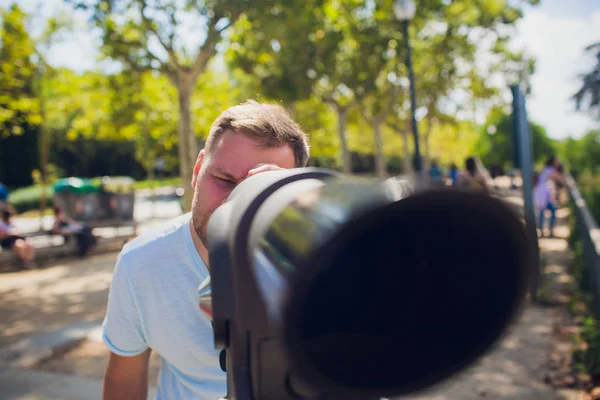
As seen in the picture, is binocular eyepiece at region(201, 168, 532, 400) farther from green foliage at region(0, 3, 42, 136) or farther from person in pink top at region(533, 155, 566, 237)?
person in pink top at region(533, 155, 566, 237)

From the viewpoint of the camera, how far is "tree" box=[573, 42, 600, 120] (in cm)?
577

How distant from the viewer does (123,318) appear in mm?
1342

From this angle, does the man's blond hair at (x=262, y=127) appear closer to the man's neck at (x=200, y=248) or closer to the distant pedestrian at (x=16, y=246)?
the man's neck at (x=200, y=248)

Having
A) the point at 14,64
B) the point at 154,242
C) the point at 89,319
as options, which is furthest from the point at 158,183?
the point at 154,242

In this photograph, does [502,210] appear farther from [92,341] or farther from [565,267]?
[565,267]

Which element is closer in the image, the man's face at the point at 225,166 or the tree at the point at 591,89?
the man's face at the point at 225,166

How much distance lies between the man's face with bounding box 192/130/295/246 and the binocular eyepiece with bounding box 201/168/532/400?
1.08 ft

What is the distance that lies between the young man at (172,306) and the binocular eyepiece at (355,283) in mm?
514

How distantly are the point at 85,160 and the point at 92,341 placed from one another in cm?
4165

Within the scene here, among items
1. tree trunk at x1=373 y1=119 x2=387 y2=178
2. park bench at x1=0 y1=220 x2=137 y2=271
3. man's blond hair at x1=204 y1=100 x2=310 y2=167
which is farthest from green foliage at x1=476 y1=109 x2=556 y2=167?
man's blond hair at x1=204 y1=100 x2=310 y2=167

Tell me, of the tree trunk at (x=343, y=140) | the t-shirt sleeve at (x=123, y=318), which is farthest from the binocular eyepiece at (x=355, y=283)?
the tree trunk at (x=343, y=140)

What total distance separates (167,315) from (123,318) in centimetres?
12

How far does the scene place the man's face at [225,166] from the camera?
1111mm

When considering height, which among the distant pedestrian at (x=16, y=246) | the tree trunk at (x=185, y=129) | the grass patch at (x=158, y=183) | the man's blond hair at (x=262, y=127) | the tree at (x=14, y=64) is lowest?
the distant pedestrian at (x=16, y=246)
